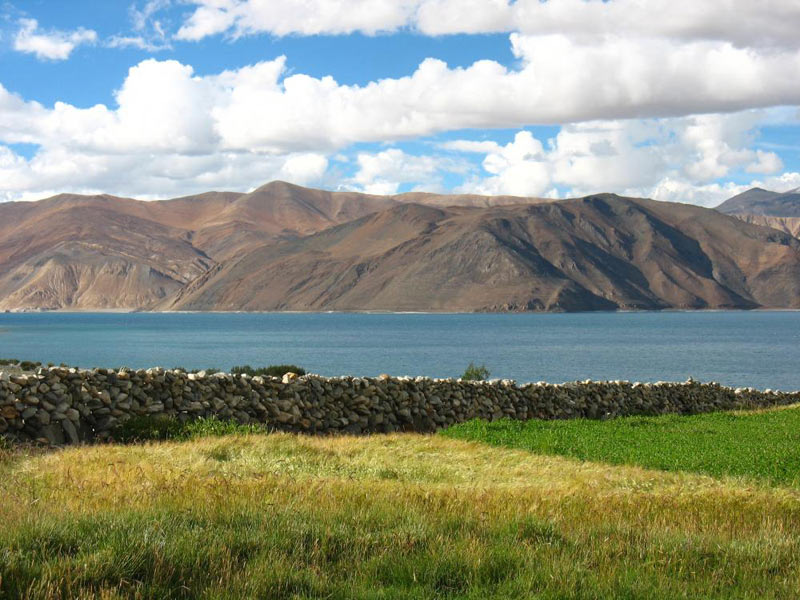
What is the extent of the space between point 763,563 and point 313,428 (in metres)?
13.7

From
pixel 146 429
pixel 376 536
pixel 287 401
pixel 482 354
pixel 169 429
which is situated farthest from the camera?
pixel 482 354

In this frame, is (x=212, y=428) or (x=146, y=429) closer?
(x=146, y=429)

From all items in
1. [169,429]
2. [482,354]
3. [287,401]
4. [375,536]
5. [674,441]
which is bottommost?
[482,354]

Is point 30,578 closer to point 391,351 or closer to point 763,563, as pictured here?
point 763,563

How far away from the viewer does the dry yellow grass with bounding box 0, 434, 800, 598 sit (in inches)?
247

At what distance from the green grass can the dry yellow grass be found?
2.39 metres

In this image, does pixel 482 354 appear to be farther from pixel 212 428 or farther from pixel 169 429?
pixel 169 429

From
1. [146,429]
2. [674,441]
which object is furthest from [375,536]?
[674,441]

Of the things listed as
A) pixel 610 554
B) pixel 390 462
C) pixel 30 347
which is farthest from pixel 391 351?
pixel 610 554

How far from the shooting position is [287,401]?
1956 cm

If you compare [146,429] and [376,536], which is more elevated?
[376,536]

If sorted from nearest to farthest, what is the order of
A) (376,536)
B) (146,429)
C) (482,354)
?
(376,536) → (146,429) → (482,354)

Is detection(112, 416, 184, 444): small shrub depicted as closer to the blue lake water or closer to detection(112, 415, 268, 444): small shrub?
detection(112, 415, 268, 444): small shrub

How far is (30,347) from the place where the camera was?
99.1 metres
